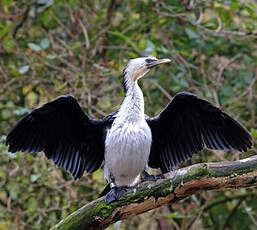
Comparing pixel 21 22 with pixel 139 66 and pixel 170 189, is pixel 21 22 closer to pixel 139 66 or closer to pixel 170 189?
pixel 139 66

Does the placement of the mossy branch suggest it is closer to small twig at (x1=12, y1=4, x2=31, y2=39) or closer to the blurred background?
the blurred background

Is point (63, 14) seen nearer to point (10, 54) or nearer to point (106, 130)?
point (10, 54)

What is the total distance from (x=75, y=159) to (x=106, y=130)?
1.38ft

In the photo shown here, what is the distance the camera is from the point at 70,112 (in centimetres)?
434

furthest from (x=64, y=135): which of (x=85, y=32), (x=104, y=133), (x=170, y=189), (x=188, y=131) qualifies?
(x=85, y=32)

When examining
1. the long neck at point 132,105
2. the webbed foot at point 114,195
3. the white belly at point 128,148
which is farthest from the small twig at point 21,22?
the webbed foot at point 114,195

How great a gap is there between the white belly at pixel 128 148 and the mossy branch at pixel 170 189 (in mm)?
589

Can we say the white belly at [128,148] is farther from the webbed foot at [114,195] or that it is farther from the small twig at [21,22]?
the small twig at [21,22]

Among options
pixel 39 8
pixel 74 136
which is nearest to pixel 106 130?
pixel 74 136

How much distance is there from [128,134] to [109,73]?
1485 millimetres

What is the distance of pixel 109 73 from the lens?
547 cm

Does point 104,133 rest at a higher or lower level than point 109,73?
higher

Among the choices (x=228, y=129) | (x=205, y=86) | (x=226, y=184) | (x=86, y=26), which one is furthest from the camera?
(x=86, y=26)

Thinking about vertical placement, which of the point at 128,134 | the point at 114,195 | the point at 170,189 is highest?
the point at 170,189
